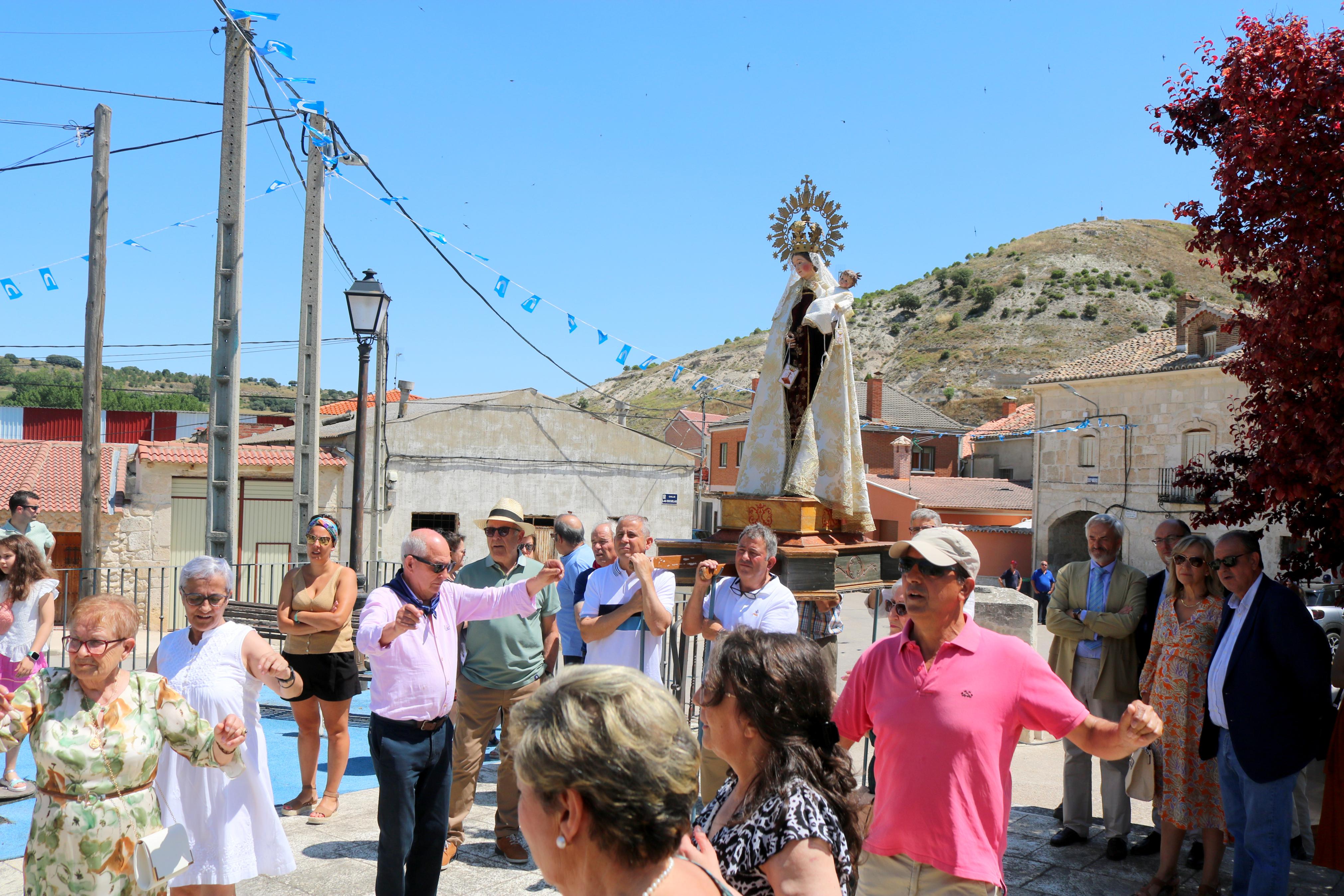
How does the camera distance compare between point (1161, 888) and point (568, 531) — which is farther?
point (568, 531)

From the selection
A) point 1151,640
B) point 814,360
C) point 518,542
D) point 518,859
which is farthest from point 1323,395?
point 518,859

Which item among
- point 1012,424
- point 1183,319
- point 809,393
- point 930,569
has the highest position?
point 1183,319

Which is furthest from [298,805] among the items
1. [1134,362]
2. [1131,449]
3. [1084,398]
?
[1134,362]

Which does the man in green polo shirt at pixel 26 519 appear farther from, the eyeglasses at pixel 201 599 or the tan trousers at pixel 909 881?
the tan trousers at pixel 909 881

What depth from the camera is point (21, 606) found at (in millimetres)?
5980

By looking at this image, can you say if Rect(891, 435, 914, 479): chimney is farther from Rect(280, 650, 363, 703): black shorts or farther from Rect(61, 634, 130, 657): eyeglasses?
Rect(61, 634, 130, 657): eyeglasses

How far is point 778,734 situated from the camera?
2422 mm

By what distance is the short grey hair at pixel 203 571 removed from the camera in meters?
3.98

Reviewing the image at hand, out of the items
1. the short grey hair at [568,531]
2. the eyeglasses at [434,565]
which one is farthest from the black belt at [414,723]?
the short grey hair at [568,531]

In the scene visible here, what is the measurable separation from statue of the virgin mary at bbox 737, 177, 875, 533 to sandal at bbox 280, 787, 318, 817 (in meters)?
3.29

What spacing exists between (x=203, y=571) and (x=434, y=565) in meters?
0.90

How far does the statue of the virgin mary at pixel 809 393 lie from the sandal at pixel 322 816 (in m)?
3.15

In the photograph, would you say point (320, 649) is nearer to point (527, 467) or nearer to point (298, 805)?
point (298, 805)

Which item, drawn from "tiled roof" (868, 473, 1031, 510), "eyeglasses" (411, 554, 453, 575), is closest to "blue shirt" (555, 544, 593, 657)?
"eyeglasses" (411, 554, 453, 575)
